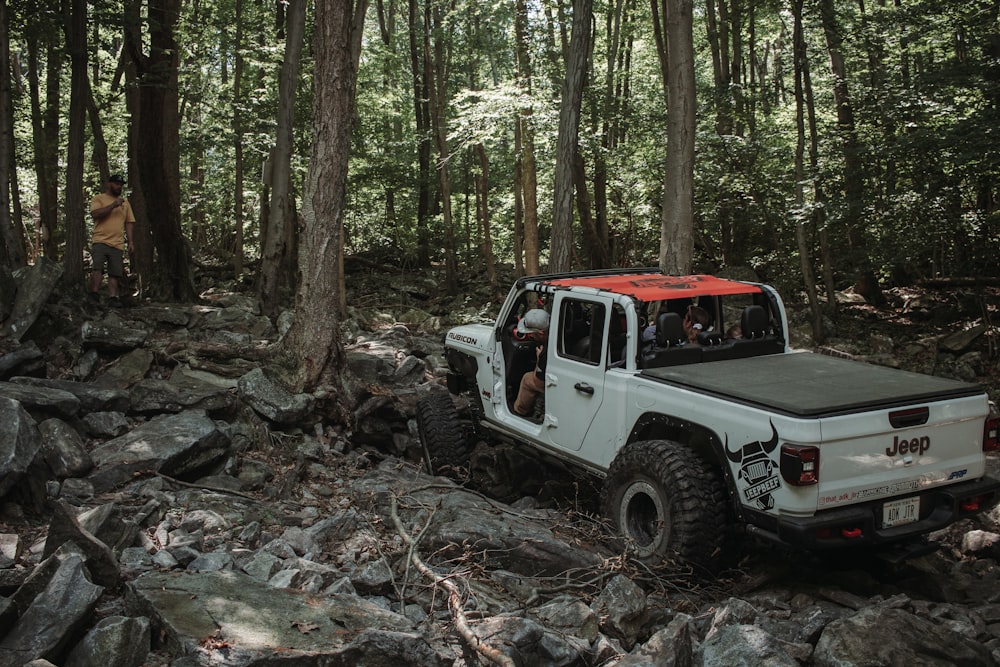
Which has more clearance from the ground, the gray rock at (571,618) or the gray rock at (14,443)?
the gray rock at (14,443)

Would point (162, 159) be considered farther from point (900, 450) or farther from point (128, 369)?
point (900, 450)

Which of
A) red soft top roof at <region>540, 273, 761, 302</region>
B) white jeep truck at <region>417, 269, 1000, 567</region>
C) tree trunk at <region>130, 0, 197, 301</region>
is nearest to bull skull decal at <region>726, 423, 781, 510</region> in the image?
white jeep truck at <region>417, 269, 1000, 567</region>

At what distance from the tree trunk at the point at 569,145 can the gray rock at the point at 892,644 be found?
7.83 m

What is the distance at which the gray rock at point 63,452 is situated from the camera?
585 centimetres

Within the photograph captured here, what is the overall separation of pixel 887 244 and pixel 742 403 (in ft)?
37.3

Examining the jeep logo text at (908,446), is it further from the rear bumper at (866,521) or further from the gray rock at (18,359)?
the gray rock at (18,359)

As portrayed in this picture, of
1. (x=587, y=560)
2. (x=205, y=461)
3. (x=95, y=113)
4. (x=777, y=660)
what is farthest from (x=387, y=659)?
(x=95, y=113)

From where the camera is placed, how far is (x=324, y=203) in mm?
8680

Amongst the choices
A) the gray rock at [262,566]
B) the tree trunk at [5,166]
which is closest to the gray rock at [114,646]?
the gray rock at [262,566]

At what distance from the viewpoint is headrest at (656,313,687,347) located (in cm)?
580

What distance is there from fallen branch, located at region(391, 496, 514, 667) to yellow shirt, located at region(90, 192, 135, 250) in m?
6.82

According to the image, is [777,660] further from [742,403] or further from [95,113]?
[95,113]

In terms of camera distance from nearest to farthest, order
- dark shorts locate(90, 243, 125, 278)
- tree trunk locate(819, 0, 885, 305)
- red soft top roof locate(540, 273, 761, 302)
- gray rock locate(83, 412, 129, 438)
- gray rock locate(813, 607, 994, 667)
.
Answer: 1. gray rock locate(813, 607, 994, 667)
2. red soft top roof locate(540, 273, 761, 302)
3. gray rock locate(83, 412, 129, 438)
4. dark shorts locate(90, 243, 125, 278)
5. tree trunk locate(819, 0, 885, 305)

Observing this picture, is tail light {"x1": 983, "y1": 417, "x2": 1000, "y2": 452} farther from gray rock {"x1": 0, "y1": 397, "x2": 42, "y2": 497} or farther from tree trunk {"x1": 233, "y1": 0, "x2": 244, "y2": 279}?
tree trunk {"x1": 233, "y1": 0, "x2": 244, "y2": 279}
